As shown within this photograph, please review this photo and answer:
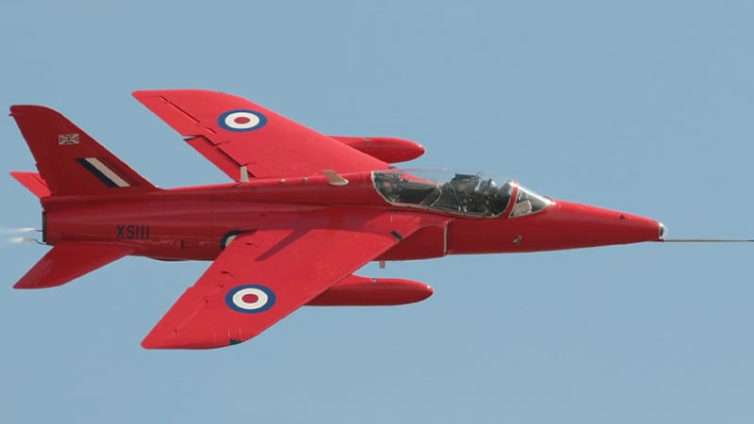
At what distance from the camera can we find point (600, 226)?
137 ft

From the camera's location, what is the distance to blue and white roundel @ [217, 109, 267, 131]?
44.9 metres

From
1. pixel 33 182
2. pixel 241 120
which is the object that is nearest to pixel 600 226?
pixel 241 120

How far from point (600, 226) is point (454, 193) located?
125 inches

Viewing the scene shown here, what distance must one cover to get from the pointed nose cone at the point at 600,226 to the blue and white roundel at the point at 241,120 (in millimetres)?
7586

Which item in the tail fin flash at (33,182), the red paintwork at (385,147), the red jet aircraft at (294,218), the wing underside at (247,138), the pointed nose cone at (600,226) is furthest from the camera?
the red paintwork at (385,147)

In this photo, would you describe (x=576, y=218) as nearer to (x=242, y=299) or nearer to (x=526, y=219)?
(x=526, y=219)

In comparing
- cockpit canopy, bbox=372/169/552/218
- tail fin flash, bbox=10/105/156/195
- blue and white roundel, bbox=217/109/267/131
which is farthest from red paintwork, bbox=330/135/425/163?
tail fin flash, bbox=10/105/156/195

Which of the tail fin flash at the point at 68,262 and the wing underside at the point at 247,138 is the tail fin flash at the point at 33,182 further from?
the wing underside at the point at 247,138

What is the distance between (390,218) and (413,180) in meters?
0.99

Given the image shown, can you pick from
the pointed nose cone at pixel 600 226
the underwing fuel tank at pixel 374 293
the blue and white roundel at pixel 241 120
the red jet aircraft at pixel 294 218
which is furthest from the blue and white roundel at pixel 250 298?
the blue and white roundel at pixel 241 120

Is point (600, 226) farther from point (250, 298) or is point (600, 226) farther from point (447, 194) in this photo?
point (250, 298)

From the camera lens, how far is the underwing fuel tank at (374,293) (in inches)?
1612

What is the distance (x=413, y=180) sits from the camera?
4134 centimetres

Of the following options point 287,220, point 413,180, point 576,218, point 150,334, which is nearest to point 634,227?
point 576,218
